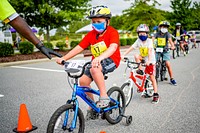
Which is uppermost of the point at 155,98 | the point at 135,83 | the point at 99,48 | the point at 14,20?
the point at 14,20

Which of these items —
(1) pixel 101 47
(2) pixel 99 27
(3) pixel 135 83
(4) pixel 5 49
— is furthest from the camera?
(4) pixel 5 49

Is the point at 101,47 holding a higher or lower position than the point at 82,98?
higher

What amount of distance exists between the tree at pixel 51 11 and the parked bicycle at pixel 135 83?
41.2 ft

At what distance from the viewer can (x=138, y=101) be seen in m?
5.55

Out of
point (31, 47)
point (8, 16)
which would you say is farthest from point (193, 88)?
point (31, 47)

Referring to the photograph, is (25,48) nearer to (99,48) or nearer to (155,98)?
(155,98)

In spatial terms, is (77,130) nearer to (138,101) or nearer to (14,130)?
(14,130)

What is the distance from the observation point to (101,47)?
3.68 m

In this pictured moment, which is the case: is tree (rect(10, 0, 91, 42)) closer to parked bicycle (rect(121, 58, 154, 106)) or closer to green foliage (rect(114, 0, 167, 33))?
parked bicycle (rect(121, 58, 154, 106))

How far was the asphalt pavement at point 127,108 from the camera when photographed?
3998 millimetres

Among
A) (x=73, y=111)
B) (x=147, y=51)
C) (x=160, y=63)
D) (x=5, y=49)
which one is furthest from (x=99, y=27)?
(x=5, y=49)

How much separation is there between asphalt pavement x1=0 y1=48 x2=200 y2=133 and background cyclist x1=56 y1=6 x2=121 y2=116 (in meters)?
0.86

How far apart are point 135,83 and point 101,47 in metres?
1.92

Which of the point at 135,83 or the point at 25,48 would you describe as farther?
the point at 25,48
